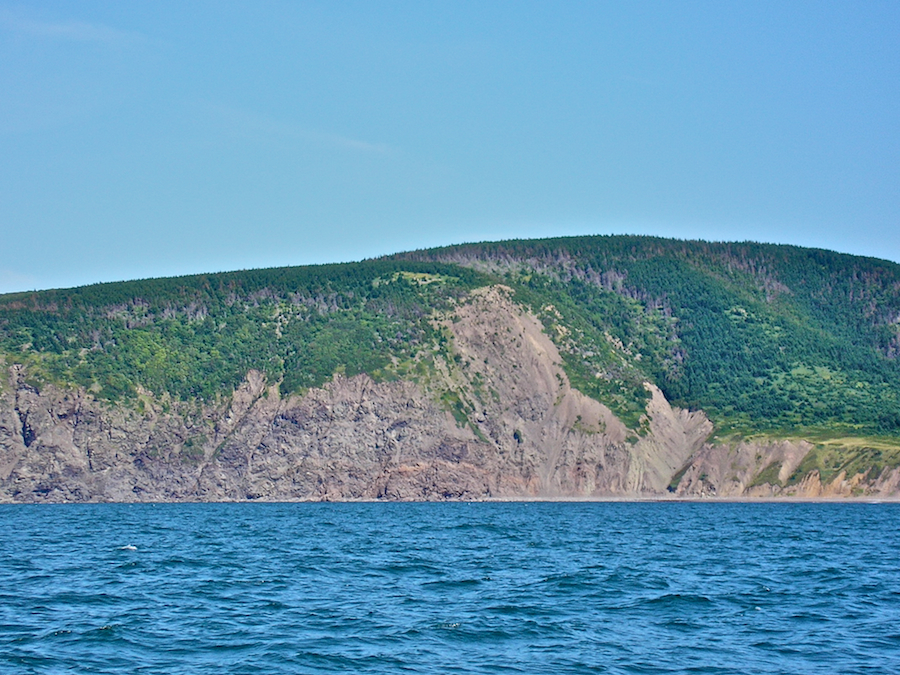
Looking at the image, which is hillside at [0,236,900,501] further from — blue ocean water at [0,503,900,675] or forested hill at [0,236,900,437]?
blue ocean water at [0,503,900,675]

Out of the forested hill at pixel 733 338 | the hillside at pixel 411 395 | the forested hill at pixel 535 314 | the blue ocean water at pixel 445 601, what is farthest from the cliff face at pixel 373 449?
the blue ocean water at pixel 445 601

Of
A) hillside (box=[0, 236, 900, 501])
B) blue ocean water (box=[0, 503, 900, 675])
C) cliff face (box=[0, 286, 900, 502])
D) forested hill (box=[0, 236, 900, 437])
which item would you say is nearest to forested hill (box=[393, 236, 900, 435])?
forested hill (box=[0, 236, 900, 437])

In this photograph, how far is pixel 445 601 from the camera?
40938mm

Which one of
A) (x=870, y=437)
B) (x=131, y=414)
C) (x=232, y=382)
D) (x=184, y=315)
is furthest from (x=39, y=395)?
(x=870, y=437)

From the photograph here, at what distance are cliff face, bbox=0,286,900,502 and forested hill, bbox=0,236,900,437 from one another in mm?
3083

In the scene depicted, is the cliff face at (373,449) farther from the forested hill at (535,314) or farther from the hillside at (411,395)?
the forested hill at (535,314)

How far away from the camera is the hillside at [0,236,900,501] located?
131250mm

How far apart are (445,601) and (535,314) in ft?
413

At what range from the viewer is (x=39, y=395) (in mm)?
131000

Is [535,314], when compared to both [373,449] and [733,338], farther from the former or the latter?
[373,449]

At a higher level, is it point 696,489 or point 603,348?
point 603,348

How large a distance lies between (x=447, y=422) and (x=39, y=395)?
46.1 metres

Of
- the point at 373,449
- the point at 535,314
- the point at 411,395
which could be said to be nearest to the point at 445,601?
the point at 373,449

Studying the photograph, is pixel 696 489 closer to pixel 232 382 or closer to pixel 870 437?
pixel 870 437
